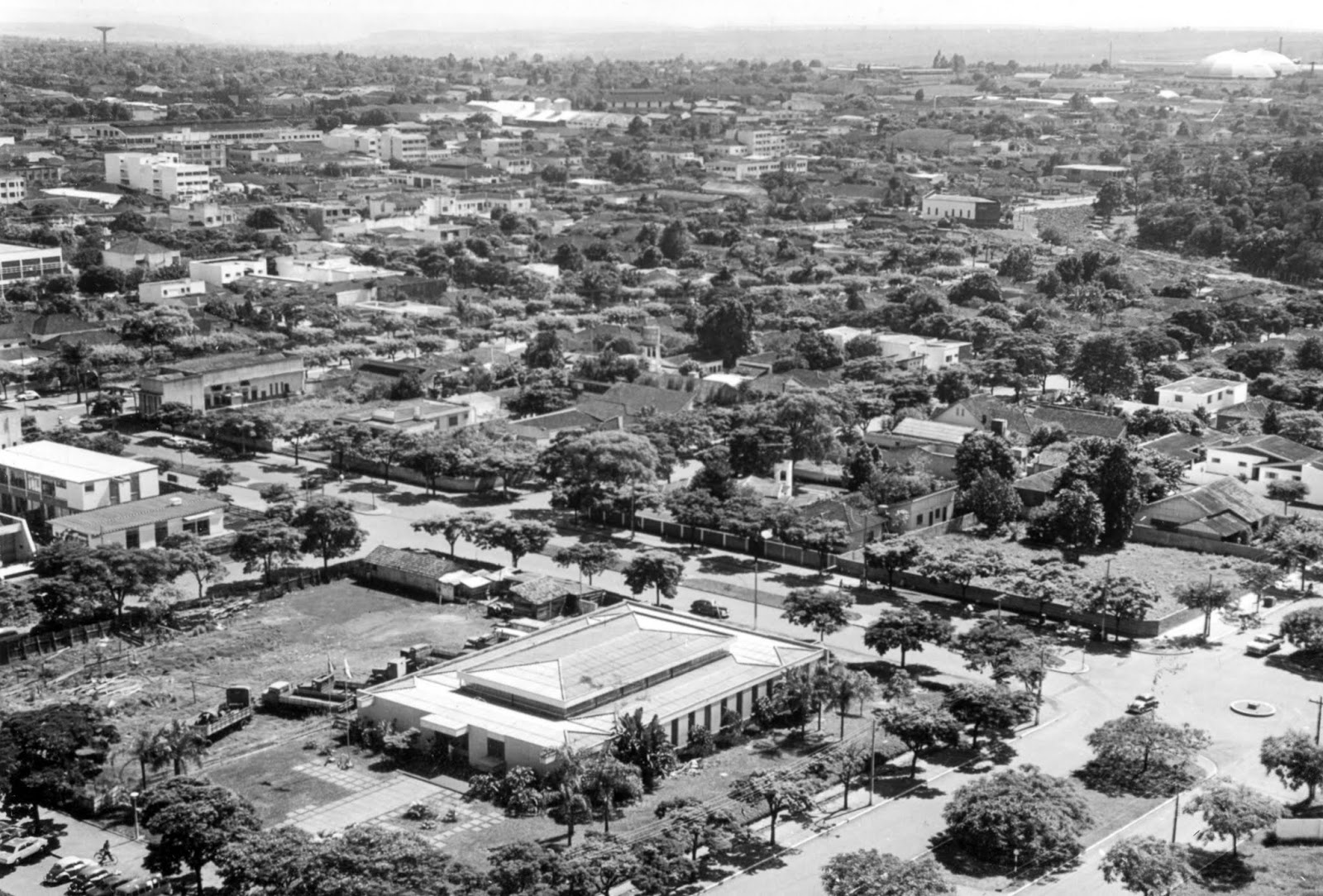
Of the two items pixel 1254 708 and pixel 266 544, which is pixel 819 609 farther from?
pixel 266 544

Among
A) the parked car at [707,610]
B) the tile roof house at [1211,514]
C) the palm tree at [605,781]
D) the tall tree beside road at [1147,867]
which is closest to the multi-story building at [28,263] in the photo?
the parked car at [707,610]

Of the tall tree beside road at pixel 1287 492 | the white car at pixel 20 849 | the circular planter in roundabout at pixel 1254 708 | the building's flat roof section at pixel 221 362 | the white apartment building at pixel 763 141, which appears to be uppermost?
the white apartment building at pixel 763 141

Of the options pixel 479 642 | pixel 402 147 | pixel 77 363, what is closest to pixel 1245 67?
pixel 402 147

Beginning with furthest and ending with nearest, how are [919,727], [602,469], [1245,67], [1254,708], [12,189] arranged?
[1245,67], [12,189], [602,469], [1254,708], [919,727]

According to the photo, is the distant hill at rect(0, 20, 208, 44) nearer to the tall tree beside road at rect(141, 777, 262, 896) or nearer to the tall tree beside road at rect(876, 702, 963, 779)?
the tall tree beside road at rect(141, 777, 262, 896)

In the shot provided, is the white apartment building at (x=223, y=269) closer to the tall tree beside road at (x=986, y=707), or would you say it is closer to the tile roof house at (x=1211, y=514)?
the tile roof house at (x=1211, y=514)
